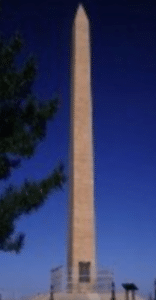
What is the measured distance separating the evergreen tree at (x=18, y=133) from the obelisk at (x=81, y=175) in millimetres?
7744

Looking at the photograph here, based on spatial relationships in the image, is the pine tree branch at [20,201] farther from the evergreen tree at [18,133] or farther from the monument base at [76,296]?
the monument base at [76,296]

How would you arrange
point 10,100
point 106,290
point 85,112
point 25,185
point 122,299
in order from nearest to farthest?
point 25,185
point 10,100
point 122,299
point 106,290
point 85,112

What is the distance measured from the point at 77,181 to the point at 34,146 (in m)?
8.42

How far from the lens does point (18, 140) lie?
1208 cm

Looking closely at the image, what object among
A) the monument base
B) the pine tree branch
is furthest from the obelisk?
the pine tree branch

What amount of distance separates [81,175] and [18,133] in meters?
8.85

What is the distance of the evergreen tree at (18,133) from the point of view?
38.0ft

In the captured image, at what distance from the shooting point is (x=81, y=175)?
68.1 feet

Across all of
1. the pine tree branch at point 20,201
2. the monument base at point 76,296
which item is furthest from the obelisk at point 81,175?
the pine tree branch at point 20,201

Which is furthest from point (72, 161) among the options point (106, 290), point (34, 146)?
point (34, 146)

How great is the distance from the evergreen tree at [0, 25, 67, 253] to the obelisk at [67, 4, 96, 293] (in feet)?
25.4

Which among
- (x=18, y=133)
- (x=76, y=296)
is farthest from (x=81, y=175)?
(x=18, y=133)

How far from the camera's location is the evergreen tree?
1159 cm

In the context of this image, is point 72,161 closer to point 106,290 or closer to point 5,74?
point 106,290
